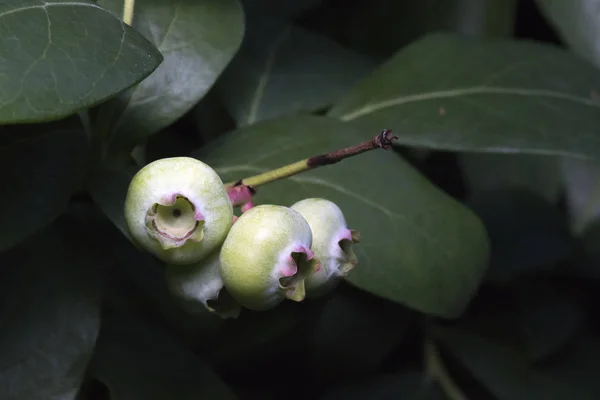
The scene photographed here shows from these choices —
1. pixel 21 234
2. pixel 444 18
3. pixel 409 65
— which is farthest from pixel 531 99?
pixel 21 234

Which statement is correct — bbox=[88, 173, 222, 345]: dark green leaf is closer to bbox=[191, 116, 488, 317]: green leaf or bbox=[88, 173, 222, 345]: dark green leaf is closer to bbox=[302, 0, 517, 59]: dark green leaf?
bbox=[191, 116, 488, 317]: green leaf

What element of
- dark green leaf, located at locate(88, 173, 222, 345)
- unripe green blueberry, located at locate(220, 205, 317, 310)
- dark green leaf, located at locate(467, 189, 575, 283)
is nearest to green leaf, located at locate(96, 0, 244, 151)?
dark green leaf, located at locate(88, 173, 222, 345)

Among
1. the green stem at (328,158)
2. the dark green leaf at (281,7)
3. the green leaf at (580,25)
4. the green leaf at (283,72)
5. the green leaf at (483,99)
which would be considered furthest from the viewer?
the green leaf at (580,25)

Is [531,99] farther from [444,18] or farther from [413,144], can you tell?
[444,18]

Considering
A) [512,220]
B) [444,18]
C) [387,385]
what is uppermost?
[444,18]

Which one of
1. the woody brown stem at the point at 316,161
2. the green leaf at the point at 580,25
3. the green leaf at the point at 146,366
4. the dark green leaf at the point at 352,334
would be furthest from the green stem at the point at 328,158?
the green leaf at the point at 580,25

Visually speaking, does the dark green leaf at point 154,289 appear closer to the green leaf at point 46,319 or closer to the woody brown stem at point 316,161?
the green leaf at point 46,319
